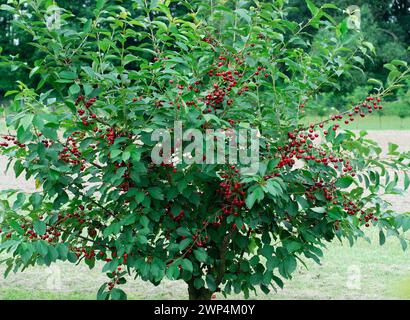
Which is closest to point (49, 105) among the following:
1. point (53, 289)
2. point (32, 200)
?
point (32, 200)

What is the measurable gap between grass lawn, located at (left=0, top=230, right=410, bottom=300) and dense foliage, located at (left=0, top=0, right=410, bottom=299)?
1.20 meters

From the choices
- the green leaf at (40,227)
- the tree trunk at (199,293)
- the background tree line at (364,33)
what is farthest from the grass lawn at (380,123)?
the green leaf at (40,227)

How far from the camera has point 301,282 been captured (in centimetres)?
427

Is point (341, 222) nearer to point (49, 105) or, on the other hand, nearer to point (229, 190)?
point (229, 190)

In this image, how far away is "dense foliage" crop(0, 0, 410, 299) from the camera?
253 cm

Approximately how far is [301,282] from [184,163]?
2078 mm

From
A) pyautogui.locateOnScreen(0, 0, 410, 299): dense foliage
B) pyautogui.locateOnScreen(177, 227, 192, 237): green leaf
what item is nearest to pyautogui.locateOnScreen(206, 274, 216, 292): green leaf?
pyautogui.locateOnScreen(0, 0, 410, 299): dense foliage

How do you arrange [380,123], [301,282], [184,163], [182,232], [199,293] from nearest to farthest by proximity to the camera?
[184,163] → [182,232] → [199,293] → [301,282] → [380,123]

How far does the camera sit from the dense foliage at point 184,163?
2.53 metres

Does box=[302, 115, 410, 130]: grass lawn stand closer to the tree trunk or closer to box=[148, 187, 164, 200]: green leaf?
the tree trunk

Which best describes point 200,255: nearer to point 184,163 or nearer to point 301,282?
point 184,163

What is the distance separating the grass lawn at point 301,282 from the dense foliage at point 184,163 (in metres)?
1.20

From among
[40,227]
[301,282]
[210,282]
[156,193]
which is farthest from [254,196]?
[301,282]

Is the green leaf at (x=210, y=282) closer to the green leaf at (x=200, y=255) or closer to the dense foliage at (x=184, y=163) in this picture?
the dense foliage at (x=184, y=163)
